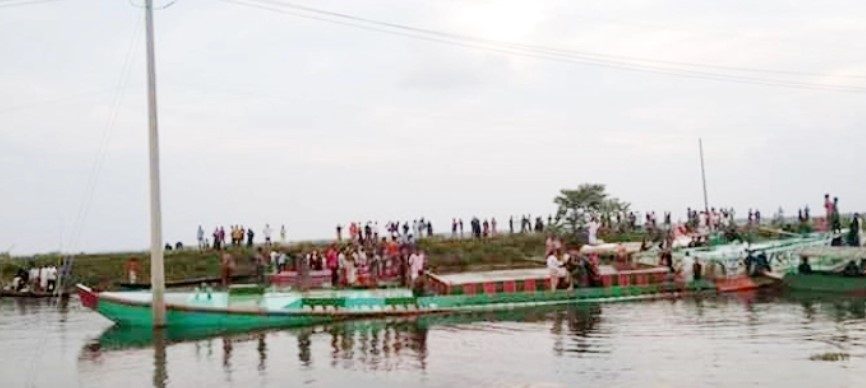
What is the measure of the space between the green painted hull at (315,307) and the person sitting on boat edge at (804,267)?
8.07 metres

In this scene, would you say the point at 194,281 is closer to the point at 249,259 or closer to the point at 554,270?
the point at 249,259

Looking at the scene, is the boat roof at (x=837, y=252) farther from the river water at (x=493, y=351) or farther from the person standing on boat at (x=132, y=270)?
the person standing on boat at (x=132, y=270)

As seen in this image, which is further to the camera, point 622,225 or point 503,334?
point 622,225

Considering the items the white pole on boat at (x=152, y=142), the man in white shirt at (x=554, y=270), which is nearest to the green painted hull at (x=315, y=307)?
the man in white shirt at (x=554, y=270)

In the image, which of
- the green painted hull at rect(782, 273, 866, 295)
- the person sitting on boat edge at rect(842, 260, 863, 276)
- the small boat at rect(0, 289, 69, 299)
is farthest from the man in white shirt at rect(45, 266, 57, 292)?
the person sitting on boat edge at rect(842, 260, 863, 276)

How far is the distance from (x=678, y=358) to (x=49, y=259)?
4556 centimetres

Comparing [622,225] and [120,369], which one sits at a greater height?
[622,225]

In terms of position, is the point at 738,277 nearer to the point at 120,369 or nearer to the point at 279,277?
the point at 279,277

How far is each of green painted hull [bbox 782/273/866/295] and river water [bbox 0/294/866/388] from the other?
3.08 m

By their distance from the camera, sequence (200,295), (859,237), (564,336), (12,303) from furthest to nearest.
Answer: (12,303)
(859,237)
(200,295)
(564,336)

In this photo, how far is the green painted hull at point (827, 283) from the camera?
3562 centimetres

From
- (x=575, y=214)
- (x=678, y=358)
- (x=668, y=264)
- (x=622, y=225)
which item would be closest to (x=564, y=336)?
(x=678, y=358)

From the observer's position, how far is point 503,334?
2642cm

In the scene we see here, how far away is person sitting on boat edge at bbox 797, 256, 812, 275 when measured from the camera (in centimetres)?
3791
